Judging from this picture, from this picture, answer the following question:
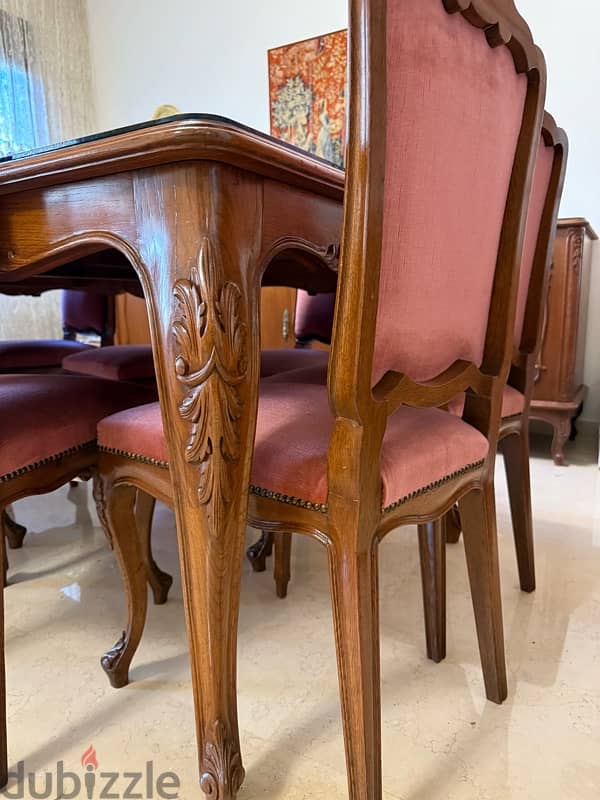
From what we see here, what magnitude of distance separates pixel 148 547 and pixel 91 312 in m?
1.36

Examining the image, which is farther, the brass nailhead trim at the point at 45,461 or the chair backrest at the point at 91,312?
the chair backrest at the point at 91,312

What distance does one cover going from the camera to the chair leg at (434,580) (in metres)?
1.07

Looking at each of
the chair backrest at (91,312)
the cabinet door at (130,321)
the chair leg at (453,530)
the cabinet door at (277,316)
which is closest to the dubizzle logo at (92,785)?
the chair leg at (453,530)

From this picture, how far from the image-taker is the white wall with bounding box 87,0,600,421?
2.56m

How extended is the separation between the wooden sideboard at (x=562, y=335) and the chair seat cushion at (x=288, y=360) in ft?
3.49

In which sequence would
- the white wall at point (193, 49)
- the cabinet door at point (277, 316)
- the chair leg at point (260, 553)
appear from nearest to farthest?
the chair leg at point (260, 553) < the cabinet door at point (277, 316) < the white wall at point (193, 49)

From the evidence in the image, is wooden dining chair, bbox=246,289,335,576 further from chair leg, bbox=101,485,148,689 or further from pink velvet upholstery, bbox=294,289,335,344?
chair leg, bbox=101,485,148,689

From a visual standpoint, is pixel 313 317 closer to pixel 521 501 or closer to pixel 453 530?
pixel 453 530

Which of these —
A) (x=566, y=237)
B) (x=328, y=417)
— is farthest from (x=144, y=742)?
(x=566, y=237)

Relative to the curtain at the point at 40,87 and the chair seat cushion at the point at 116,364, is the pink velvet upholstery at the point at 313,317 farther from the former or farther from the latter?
the curtain at the point at 40,87

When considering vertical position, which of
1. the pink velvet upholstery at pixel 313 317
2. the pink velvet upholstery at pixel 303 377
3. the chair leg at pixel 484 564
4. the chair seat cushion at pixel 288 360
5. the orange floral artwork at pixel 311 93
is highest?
the orange floral artwork at pixel 311 93

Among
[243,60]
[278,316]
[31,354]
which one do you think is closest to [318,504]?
[31,354]

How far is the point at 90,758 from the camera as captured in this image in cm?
89

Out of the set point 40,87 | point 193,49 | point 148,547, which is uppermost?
point 193,49
